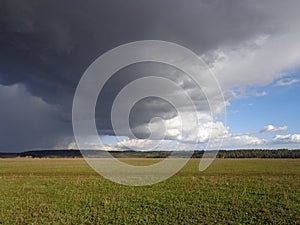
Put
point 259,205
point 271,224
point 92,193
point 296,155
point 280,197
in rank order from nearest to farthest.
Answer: point 271,224 < point 259,205 < point 280,197 < point 92,193 < point 296,155

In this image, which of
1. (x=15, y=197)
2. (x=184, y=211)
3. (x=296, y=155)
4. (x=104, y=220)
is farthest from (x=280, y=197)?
(x=296, y=155)

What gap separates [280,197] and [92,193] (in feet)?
55.2

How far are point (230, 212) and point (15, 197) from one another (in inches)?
712

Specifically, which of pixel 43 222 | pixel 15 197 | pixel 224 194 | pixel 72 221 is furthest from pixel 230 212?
pixel 15 197

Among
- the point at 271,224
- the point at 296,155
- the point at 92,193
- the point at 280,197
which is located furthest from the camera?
the point at 296,155

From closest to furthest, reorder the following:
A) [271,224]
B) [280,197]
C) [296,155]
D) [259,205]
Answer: [271,224], [259,205], [280,197], [296,155]

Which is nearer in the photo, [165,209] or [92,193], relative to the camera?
[165,209]

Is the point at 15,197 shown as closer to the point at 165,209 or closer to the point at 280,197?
the point at 165,209

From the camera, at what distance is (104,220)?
16.0 meters

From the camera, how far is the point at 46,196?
77.2 feet

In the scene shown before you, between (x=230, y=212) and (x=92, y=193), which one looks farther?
(x=92, y=193)

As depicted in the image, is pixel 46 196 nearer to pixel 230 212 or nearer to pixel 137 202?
pixel 137 202

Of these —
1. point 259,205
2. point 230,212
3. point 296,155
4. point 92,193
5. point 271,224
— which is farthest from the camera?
point 296,155

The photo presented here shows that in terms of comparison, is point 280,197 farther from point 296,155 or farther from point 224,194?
point 296,155
